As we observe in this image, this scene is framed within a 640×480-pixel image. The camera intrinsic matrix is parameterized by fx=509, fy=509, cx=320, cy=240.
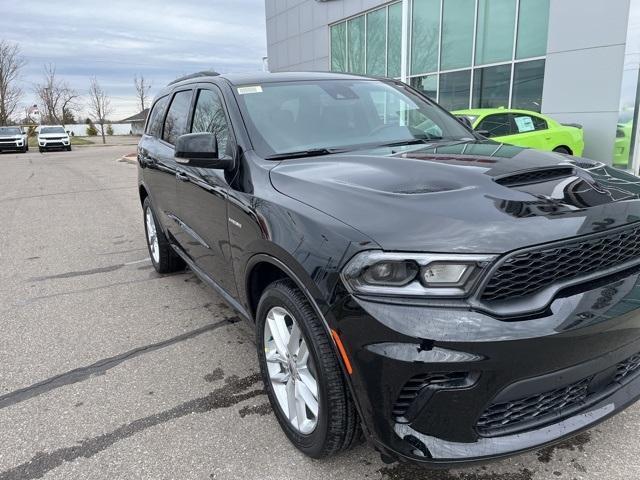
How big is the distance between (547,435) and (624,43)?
11083 mm

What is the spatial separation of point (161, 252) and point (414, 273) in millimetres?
3834

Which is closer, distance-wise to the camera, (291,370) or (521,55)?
(291,370)

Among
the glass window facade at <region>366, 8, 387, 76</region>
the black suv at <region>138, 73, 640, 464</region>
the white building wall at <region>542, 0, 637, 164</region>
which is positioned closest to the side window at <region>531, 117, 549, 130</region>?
the white building wall at <region>542, 0, 637, 164</region>

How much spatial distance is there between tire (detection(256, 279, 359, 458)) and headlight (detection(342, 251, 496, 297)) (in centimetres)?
32

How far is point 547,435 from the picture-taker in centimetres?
187

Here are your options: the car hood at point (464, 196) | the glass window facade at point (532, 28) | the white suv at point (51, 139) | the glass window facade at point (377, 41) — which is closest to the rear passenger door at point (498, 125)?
the glass window facade at point (532, 28)

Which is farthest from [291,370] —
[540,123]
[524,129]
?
[540,123]

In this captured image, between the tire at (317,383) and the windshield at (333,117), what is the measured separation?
0.92 metres

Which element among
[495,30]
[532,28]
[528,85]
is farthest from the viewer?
[495,30]

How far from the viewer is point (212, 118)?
3.40 m

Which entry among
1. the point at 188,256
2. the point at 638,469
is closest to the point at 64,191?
the point at 188,256

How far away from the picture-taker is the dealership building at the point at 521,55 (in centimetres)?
1064

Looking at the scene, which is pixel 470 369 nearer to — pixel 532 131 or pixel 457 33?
pixel 532 131

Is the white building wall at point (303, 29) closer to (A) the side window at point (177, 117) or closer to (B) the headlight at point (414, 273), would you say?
(A) the side window at point (177, 117)
